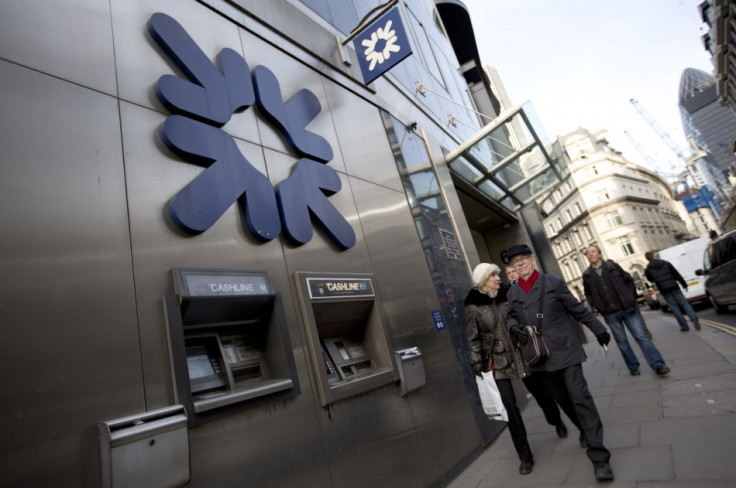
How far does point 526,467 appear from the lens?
3.67 metres

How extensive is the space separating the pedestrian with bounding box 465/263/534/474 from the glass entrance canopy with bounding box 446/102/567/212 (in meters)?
4.75

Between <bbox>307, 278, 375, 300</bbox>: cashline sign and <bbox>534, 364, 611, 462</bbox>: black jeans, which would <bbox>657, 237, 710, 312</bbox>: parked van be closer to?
<bbox>534, 364, 611, 462</bbox>: black jeans

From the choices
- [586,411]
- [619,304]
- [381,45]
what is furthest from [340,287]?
[619,304]

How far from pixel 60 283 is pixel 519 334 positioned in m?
3.28

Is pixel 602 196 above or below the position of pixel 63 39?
above

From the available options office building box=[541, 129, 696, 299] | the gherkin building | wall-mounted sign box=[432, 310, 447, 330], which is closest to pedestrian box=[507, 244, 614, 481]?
wall-mounted sign box=[432, 310, 447, 330]

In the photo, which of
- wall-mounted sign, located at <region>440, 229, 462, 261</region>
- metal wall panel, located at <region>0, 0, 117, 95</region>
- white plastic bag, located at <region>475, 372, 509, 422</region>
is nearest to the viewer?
metal wall panel, located at <region>0, 0, 117, 95</region>

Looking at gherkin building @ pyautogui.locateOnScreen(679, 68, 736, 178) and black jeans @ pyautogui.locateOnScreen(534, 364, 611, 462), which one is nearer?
black jeans @ pyautogui.locateOnScreen(534, 364, 611, 462)

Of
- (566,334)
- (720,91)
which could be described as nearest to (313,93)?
(566,334)

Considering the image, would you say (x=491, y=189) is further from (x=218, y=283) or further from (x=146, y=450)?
(x=146, y=450)

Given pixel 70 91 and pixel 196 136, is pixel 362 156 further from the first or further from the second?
pixel 70 91

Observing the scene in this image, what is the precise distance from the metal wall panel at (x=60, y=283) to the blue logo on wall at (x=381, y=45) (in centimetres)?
377

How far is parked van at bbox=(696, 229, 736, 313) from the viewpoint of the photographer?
9227 mm

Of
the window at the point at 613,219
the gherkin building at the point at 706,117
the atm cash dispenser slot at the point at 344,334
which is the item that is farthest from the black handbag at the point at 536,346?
the gherkin building at the point at 706,117
